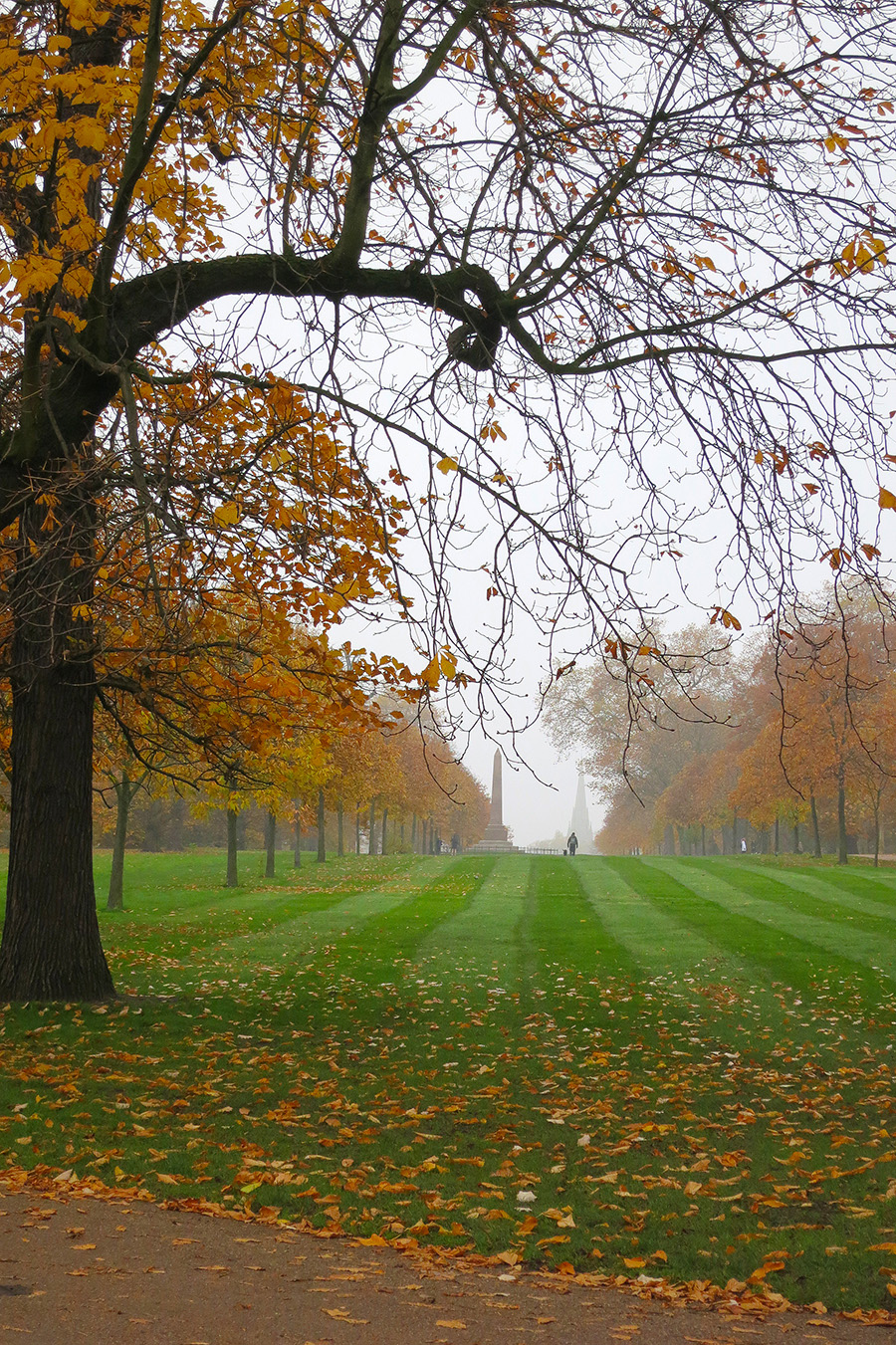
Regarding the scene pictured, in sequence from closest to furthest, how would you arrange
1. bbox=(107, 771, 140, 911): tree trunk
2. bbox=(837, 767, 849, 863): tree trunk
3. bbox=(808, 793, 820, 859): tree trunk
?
bbox=(107, 771, 140, 911): tree trunk
bbox=(837, 767, 849, 863): tree trunk
bbox=(808, 793, 820, 859): tree trunk

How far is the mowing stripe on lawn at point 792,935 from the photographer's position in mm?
14461

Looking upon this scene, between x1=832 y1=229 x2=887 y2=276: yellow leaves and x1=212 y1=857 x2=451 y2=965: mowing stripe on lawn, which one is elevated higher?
x1=832 y1=229 x2=887 y2=276: yellow leaves

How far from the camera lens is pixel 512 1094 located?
7.79m

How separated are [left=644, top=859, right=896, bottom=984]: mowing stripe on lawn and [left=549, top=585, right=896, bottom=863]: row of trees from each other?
2.72 metres

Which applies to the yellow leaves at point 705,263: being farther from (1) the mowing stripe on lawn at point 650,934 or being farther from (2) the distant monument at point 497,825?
(2) the distant monument at point 497,825

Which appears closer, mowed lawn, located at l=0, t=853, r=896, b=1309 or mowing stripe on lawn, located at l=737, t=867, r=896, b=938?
mowed lawn, located at l=0, t=853, r=896, b=1309

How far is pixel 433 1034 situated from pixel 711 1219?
4.69 meters

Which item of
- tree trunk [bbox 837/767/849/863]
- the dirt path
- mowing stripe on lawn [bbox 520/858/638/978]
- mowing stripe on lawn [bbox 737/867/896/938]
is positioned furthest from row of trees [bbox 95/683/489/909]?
tree trunk [bbox 837/767/849/863]

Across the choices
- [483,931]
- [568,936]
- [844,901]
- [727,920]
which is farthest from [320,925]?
[844,901]

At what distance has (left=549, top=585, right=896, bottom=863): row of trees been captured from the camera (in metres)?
28.7

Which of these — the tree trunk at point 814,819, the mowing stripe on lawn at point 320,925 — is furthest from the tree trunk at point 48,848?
the tree trunk at point 814,819

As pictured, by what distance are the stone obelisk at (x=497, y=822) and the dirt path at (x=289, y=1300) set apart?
57869 mm

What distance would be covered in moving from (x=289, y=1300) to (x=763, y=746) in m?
31.7

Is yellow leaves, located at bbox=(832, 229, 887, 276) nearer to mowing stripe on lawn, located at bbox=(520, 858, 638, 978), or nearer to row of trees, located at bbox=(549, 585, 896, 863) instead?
row of trees, located at bbox=(549, 585, 896, 863)
